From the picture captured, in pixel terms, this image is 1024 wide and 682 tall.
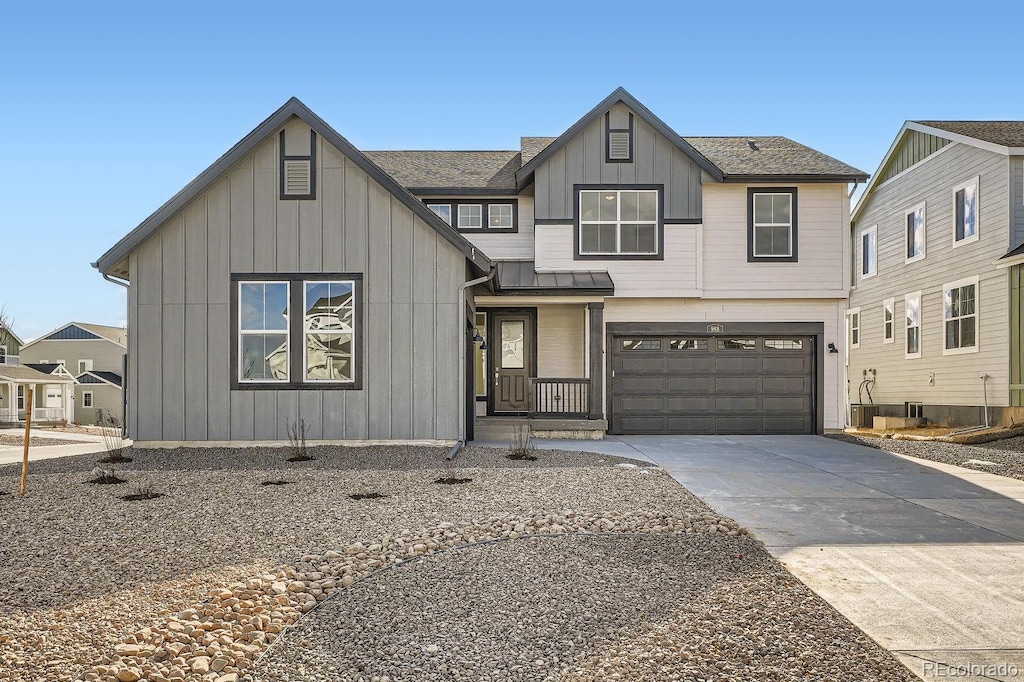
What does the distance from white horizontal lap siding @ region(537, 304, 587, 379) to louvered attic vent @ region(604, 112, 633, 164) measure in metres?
3.24

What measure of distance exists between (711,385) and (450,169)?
7.60 metres

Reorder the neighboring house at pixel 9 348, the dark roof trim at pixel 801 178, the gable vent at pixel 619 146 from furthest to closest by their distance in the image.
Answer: the neighboring house at pixel 9 348
the gable vent at pixel 619 146
the dark roof trim at pixel 801 178

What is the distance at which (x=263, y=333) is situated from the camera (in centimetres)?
1159

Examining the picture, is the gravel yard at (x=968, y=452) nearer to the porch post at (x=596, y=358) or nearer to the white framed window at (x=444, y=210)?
the porch post at (x=596, y=358)

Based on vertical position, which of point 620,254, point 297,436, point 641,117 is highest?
point 641,117

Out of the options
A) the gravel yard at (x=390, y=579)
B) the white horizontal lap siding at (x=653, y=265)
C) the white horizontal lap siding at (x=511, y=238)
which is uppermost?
the white horizontal lap siding at (x=511, y=238)

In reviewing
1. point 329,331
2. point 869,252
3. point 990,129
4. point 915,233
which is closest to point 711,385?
point 329,331

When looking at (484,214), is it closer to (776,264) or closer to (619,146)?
(619,146)

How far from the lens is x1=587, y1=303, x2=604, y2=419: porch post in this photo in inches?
570

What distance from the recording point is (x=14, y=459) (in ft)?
38.9

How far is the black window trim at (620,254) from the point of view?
15297 mm

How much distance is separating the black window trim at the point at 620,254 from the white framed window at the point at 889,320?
9.21 meters

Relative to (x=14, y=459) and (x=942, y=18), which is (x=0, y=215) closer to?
(x=14, y=459)

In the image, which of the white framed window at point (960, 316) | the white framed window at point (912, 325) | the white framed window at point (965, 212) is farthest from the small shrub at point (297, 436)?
the white framed window at point (912, 325)
